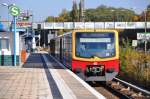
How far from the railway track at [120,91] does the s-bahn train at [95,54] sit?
767 millimetres

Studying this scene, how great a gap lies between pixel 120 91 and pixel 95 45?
12.4ft

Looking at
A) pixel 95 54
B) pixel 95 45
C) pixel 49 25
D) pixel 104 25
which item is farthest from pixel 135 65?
pixel 49 25

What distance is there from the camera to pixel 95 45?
2609cm

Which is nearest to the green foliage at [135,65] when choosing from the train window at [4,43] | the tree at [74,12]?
the train window at [4,43]

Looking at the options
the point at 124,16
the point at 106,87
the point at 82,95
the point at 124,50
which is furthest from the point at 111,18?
the point at 82,95

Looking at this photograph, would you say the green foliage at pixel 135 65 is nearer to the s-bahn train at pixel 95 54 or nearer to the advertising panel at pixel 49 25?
the s-bahn train at pixel 95 54

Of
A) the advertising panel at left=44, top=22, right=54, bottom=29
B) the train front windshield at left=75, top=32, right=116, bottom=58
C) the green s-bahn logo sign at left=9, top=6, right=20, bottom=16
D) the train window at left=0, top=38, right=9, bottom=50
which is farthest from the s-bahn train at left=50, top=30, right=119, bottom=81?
the advertising panel at left=44, top=22, right=54, bottom=29

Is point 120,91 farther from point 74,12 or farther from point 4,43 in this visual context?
point 74,12

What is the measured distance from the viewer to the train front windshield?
25828mm

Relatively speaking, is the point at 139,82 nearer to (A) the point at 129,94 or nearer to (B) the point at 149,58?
(B) the point at 149,58

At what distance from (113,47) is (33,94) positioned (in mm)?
10338

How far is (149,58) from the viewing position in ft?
95.7

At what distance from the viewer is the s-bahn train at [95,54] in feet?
83.5

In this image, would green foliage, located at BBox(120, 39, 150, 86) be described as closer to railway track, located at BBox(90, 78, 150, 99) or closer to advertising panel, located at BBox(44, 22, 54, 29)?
railway track, located at BBox(90, 78, 150, 99)
